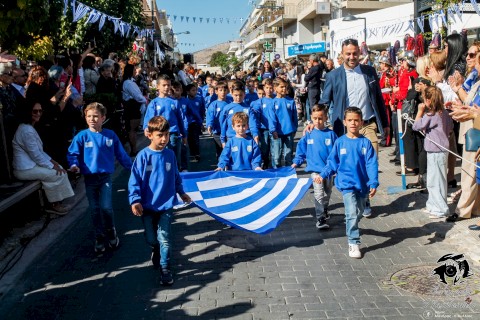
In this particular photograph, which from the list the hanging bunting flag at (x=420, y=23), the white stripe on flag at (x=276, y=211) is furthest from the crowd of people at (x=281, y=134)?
the hanging bunting flag at (x=420, y=23)

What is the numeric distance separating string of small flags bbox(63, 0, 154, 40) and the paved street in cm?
719

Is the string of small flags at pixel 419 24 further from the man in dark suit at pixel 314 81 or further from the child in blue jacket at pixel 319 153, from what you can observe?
the child in blue jacket at pixel 319 153

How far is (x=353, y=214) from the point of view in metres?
5.92

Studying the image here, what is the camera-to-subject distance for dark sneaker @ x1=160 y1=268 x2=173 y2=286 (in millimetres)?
5182

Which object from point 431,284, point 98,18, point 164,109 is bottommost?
point 431,284

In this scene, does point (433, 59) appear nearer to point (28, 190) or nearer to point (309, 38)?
point (28, 190)

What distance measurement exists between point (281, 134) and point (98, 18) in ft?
33.9

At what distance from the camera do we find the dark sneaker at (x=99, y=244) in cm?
617

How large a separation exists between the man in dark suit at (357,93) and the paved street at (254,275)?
1.30 metres

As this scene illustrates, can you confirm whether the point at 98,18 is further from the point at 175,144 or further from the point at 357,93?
the point at 357,93

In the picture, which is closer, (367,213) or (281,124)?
(367,213)

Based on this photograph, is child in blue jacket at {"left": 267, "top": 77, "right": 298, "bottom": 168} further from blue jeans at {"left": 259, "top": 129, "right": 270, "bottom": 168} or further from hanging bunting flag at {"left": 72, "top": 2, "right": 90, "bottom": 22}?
hanging bunting flag at {"left": 72, "top": 2, "right": 90, "bottom": 22}

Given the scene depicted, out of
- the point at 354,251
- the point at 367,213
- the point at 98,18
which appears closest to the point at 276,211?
the point at 354,251

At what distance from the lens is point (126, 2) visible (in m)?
22.2
